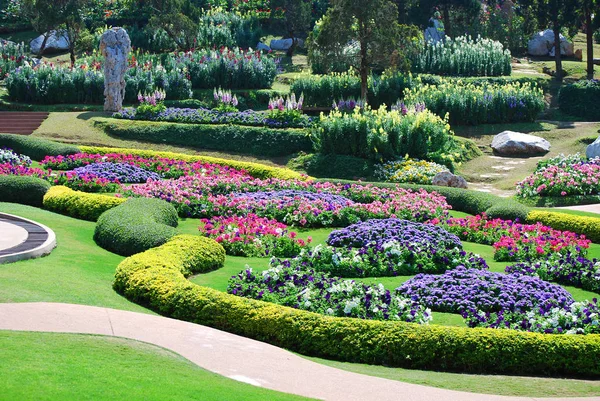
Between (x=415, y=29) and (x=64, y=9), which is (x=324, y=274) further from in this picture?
(x=64, y=9)

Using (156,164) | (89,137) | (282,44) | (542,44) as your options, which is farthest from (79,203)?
(542,44)

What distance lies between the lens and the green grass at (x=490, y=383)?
858 cm

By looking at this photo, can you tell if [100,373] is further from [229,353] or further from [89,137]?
[89,137]

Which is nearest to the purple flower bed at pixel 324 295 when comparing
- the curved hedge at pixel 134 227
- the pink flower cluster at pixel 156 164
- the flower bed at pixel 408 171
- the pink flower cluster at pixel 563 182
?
the curved hedge at pixel 134 227

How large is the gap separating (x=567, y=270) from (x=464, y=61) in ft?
67.4

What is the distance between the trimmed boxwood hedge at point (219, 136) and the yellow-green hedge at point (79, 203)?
8.23 meters

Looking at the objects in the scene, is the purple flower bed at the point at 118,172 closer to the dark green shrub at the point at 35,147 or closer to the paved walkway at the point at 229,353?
the dark green shrub at the point at 35,147

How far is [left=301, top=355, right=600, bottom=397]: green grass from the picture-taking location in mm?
8578

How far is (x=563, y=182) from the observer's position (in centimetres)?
1933

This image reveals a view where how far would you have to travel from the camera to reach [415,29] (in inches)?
1107

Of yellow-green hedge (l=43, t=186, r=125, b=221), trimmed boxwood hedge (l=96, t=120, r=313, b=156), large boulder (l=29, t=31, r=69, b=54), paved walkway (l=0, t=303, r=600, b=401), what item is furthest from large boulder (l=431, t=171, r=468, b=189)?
large boulder (l=29, t=31, r=69, b=54)

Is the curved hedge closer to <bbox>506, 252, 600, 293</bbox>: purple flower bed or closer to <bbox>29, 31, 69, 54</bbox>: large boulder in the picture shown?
<bbox>506, 252, 600, 293</bbox>: purple flower bed

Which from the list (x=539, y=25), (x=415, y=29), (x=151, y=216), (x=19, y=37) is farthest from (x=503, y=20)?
(x=151, y=216)

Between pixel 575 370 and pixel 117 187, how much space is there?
38.2 feet
